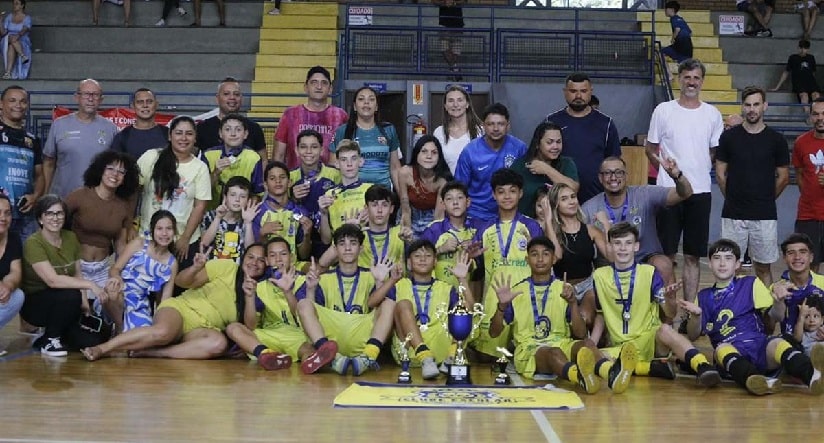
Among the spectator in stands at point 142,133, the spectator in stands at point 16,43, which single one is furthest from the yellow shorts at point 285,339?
the spectator in stands at point 16,43

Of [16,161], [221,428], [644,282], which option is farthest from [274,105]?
[221,428]

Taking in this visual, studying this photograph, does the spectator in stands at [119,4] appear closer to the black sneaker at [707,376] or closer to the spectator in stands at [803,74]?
the spectator in stands at [803,74]

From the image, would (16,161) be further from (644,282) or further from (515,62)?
(515,62)

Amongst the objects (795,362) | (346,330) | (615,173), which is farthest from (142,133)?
(795,362)

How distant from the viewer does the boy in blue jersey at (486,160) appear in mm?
8219

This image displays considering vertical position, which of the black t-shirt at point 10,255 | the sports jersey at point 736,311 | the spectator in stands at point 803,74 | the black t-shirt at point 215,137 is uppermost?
the spectator in stands at point 803,74

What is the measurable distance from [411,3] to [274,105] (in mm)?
3488

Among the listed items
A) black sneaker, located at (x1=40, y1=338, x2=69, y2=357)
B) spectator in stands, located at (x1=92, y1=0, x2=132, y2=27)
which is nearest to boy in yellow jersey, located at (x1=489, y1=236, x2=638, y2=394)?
black sneaker, located at (x1=40, y1=338, x2=69, y2=357)

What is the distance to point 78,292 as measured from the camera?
7.92 meters

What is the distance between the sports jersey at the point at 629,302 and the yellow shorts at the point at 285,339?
200 centimetres

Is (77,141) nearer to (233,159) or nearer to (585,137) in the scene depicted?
(233,159)

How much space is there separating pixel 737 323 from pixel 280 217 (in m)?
3.30

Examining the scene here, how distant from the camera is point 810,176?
8516mm

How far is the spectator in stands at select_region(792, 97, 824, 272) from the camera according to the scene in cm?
846
